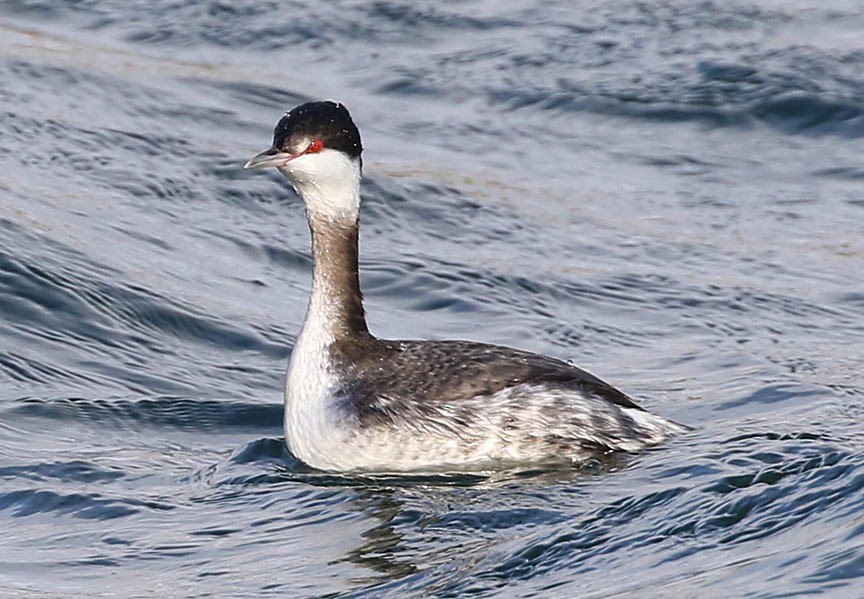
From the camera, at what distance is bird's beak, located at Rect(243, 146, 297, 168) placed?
822 cm

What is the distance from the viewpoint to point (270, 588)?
22.0ft

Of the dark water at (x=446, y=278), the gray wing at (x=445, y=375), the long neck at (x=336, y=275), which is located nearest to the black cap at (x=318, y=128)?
the long neck at (x=336, y=275)

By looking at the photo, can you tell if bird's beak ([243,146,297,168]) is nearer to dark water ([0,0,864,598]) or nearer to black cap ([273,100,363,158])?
black cap ([273,100,363,158])

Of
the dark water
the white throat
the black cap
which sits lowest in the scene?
the dark water

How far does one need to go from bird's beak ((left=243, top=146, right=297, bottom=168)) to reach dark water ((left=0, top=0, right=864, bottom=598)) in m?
1.33

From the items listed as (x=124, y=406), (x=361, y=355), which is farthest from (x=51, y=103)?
(x=361, y=355)

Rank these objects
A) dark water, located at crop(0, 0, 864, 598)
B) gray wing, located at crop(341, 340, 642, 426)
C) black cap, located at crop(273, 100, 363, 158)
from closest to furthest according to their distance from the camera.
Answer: dark water, located at crop(0, 0, 864, 598) → gray wing, located at crop(341, 340, 642, 426) → black cap, located at crop(273, 100, 363, 158)

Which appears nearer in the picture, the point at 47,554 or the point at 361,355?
the point at 47,554

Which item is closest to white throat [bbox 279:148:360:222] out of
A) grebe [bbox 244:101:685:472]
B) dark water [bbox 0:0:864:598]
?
grebe [bbox 244:101:685:472]

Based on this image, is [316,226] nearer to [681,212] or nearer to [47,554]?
[47,554]

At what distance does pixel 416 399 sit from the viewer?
8.22 metres

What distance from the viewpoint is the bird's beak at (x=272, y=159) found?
8.22m

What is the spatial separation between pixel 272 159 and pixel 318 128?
0.27m

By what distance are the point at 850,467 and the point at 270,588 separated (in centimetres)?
228
